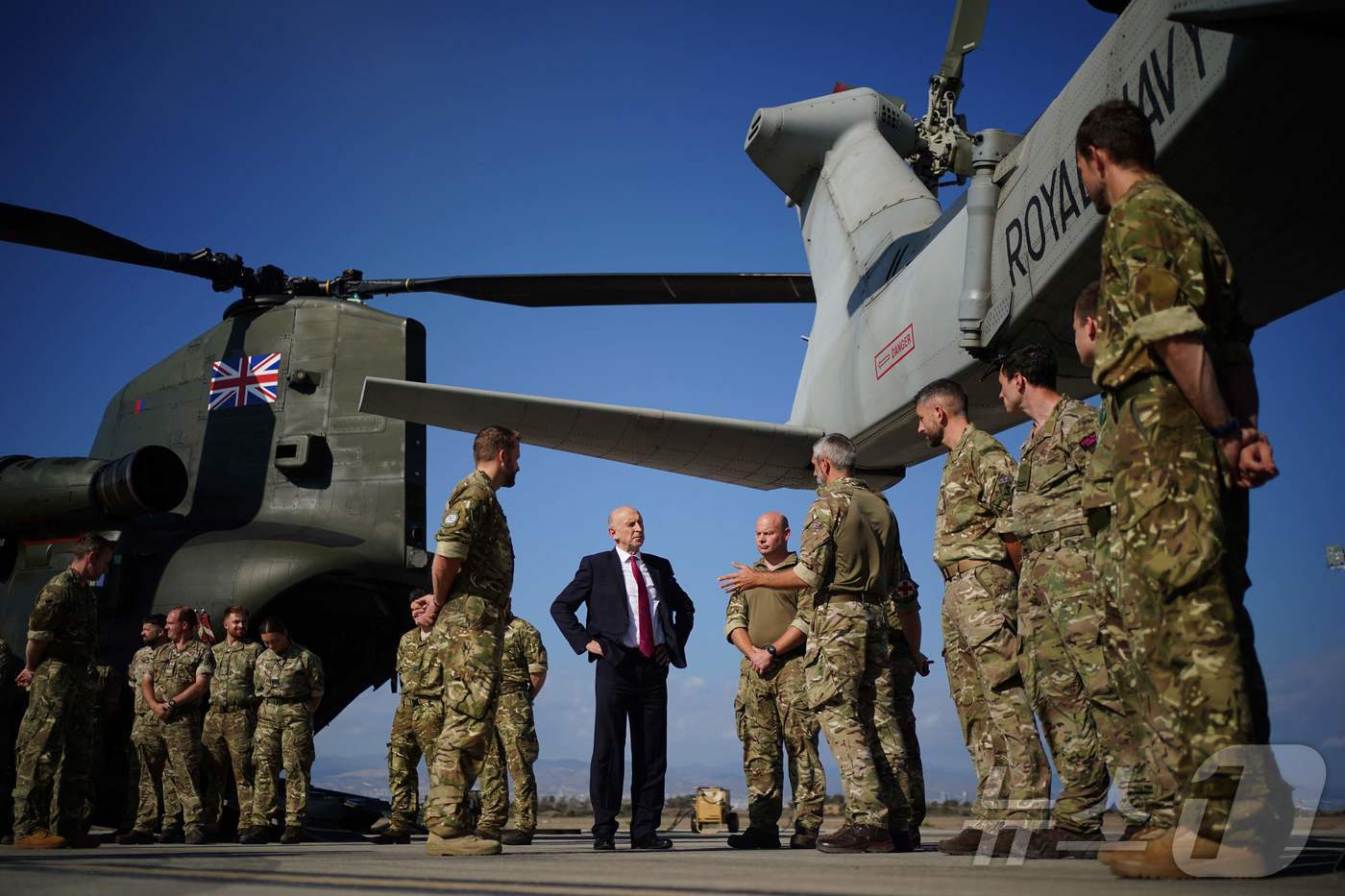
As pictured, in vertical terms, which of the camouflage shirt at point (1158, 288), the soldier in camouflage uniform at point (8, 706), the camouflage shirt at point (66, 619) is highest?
the camouflage shirt at point (1158, 288)

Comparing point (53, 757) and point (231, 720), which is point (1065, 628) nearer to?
point (53, 757)

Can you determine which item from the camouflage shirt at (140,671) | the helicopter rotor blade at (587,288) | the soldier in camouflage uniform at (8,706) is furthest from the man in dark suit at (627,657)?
the soldier in camouflage uniform at (8,706)

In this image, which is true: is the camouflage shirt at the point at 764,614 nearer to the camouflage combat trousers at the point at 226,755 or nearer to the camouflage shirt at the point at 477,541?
the camouflage shirt at the point at 477,541

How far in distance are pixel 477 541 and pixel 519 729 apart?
9.99ft

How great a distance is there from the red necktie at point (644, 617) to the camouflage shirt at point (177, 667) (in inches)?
149

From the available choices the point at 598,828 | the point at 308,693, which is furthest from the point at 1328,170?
the point at 308,693

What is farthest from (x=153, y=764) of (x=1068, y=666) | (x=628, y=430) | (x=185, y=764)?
(x=1068, y=666)

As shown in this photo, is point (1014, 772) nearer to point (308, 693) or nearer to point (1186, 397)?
point (1186, 397)

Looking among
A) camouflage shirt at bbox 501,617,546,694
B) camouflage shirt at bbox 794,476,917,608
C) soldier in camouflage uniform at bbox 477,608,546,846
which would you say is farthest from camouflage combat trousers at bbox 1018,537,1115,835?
camouflage shirt at bbox 501,617,546,694

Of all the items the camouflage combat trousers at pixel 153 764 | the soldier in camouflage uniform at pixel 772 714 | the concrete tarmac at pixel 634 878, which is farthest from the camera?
the camouflage combat trousers at pixel 153 764

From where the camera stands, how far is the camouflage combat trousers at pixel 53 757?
541 cm

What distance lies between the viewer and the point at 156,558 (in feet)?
29.4

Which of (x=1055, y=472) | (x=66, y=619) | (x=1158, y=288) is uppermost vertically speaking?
(x=1158, y=288)

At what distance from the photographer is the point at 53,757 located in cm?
554
